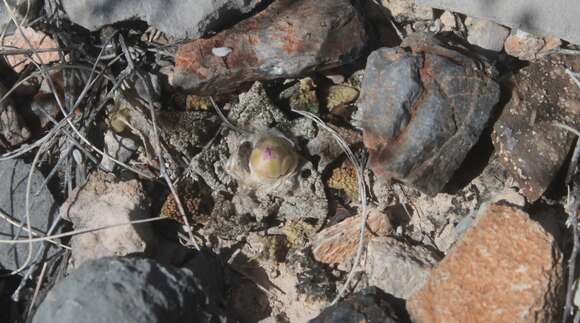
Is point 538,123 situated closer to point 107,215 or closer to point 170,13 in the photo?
point 170,13

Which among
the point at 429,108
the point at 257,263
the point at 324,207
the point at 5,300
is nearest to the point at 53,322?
the point at 5,300

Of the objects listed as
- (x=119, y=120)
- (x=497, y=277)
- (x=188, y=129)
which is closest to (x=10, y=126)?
(x=119, y=120)

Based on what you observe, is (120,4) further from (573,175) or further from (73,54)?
(573,175)

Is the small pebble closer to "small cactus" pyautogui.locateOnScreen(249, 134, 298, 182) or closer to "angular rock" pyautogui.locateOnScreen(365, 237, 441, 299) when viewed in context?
"small cactus" pyautogui.locateOnScreen(249, 134, 298, 182)

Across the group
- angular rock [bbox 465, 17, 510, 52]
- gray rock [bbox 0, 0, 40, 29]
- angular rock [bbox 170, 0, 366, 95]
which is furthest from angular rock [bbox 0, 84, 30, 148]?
angular rock [bbox 465, 17, 510, 52]

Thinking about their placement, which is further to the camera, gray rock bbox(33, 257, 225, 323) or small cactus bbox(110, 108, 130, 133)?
small cactus bbox(110, 108, 130, 133)

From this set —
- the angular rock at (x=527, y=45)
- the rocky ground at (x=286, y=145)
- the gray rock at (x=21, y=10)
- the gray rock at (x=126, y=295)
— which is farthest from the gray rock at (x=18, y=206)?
the angular rock at (x=527, y=45)
